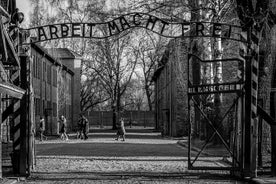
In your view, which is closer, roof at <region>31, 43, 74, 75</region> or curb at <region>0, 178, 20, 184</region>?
curb at <region>0, 178, 20, 184</region>

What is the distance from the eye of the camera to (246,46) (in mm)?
15008

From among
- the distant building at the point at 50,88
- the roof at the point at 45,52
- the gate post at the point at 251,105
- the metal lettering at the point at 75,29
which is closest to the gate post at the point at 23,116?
the metal lettering at the point at 75,29

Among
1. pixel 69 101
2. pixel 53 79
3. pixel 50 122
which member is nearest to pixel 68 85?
pixel 69 101

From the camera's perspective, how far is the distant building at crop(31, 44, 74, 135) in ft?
155

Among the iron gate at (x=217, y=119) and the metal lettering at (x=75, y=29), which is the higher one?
the metal lettering at (x=75, y=29)

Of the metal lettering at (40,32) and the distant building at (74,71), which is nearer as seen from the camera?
the metal lettering at (40,32)

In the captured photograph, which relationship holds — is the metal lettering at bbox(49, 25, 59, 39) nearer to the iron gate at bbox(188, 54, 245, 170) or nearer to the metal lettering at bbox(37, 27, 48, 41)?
the metal lettering at bbox(37, 27, 48, 41)

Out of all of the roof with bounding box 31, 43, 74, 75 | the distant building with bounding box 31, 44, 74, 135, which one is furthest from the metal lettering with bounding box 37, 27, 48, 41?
the roof with bounding box 31, 43, 74, 75

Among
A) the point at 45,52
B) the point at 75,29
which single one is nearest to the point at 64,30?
the point at 75,29

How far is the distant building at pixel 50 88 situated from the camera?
47.1 metres

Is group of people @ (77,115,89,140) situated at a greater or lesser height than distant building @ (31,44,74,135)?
lesser

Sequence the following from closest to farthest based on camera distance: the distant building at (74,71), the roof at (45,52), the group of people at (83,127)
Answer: the group of people at (83,127), the roof at (45,52), the distant building at (74,71)

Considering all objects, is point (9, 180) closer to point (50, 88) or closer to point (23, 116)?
point (23, 116)

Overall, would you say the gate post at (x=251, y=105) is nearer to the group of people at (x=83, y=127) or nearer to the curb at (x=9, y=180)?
the curb at (x=9, y=180)
